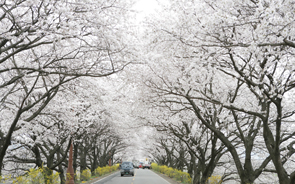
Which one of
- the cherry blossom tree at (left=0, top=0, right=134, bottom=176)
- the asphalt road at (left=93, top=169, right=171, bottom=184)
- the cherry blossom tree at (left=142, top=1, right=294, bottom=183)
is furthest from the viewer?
the asphalt road at (left=93, top=169, right=171, bottom=184)

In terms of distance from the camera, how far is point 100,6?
277 inches

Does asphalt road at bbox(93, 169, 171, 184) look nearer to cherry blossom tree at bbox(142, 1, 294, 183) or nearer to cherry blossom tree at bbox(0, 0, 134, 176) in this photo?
cherry blossom tree at bbox(142, 1, 294, 183)

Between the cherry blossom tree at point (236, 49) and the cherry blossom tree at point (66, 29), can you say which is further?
the cherry blossom tree at point (66, 29)

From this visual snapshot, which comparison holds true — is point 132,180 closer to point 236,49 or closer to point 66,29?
point 236,49

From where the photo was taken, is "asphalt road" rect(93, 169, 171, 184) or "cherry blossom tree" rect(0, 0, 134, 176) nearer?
"cherry blossom tree" rect(0, 0, 134, 176)

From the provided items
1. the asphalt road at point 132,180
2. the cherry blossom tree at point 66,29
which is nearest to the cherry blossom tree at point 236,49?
the cherry blossom tree at point 66,29

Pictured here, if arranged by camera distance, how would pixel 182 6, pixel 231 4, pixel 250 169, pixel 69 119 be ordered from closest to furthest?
pixel 231 4 → pixel 182 6 → pixel 250 169 → pixel 69 119

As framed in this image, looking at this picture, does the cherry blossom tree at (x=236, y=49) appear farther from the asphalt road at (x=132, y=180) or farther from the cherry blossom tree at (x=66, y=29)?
the asphalt road at (x=132, y=180)

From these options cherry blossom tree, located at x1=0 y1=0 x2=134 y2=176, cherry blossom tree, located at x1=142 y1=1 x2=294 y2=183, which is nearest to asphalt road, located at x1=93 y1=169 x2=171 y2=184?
cherry blossom tree, located at x1=142 y1=1 x2=294 y2=183

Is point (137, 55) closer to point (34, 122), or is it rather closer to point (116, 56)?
point (116, 56)

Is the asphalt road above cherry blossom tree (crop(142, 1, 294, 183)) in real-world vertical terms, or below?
below

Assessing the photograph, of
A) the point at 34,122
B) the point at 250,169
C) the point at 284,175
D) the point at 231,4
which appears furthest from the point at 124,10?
the point at 34,122

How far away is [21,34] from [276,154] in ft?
26.3

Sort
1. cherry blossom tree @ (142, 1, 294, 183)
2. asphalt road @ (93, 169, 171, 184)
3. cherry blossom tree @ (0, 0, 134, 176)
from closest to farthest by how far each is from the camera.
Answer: cherry blossom tree @ (142, 1, 294, 183), cherry blossom tree @ (0, 0, 134, 176), asphalt road @ (93, 169, 171, 184)
